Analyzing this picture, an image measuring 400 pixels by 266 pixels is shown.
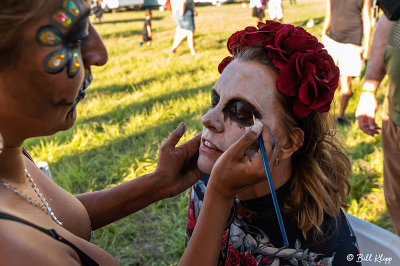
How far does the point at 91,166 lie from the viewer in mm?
4008

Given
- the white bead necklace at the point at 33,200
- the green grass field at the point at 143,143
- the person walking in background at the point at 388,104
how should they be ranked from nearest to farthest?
the white bead necklace at the point at 33,200 < the person walking in background at the point at 388,104 < the green grass field at the point at 143,143

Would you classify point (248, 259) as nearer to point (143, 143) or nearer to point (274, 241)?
point (274, 241)

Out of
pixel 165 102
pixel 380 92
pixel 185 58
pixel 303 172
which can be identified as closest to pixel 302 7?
pixel 185 58

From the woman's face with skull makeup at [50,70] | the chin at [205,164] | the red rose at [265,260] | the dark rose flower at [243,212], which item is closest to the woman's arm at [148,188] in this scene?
the chin at [205,164]

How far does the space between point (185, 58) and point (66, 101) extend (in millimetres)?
7832

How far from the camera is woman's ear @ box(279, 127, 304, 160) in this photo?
1.64 m

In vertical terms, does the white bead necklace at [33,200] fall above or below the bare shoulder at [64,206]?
above

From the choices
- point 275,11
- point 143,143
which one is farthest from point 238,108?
point 275,11

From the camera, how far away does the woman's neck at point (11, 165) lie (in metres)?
1.05

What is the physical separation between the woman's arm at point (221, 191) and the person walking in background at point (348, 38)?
3904 millimetres

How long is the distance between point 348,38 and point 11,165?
459 centimetres

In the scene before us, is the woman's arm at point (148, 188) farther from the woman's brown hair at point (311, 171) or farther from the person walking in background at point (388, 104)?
the person walking in background at point (388, 104)

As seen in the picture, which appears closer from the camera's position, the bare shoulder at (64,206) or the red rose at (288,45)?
the bare shoulder at (64,206)

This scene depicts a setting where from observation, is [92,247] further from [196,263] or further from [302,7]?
[302,7]
